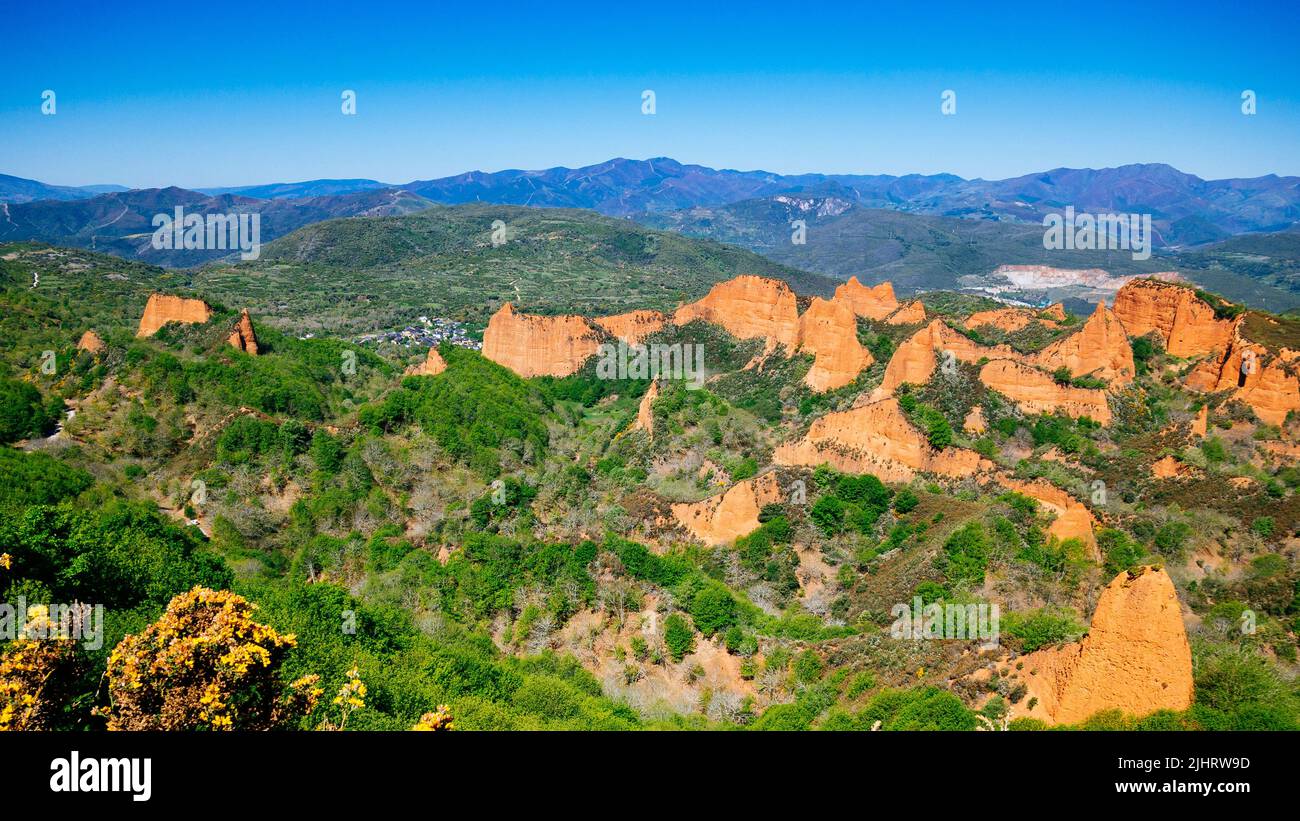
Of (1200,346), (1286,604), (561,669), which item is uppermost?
(1200,346)

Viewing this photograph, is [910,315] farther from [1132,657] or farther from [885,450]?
[1132,657]

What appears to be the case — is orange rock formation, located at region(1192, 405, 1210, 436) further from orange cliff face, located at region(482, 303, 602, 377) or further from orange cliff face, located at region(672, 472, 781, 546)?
orange cliff face, located at region(482, 303, 602, 377)

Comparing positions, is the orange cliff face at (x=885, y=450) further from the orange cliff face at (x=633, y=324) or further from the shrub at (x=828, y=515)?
the orange cliff face at (x=633, y=324)

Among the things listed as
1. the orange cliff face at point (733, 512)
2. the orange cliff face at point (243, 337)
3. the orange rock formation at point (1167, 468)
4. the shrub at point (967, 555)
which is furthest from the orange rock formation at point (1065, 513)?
the orange cliff face at point (243, 337)

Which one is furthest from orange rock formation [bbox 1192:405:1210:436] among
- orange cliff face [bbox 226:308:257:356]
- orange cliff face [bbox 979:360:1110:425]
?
orange cliff face [bbox 226:308:257:356]
